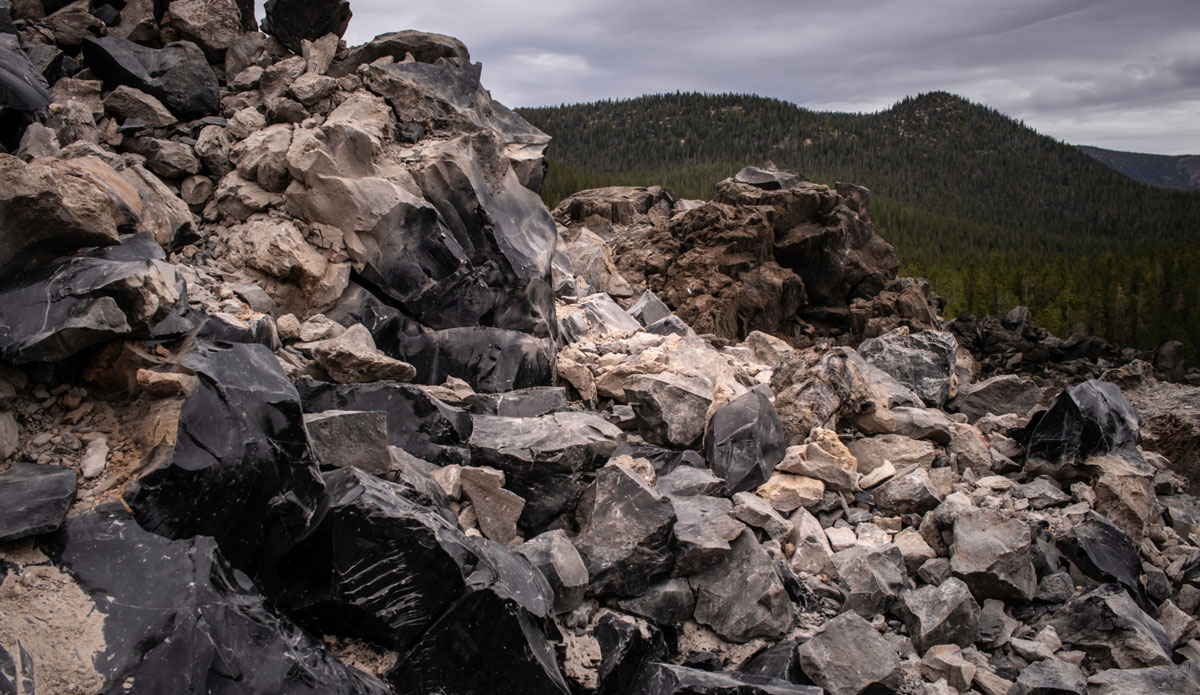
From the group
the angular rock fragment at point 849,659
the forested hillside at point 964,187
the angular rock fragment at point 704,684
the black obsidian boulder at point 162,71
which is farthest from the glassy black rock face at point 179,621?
the forested hillside at point 964,187

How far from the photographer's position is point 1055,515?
25.4 feet

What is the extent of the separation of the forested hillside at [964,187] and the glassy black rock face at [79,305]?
1822 inches

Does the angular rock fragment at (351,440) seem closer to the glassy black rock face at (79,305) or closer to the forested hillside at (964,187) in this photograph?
the glassy black rock face at (79,305)

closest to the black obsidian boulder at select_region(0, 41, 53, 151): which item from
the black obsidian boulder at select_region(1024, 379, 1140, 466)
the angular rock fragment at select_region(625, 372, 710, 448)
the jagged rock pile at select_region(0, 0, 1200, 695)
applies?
the jagged rock pile at select_region(0, 0, 1200, 695)

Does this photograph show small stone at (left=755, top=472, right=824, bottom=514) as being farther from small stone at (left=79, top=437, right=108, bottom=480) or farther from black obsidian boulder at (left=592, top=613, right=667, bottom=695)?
small stone at (left=79, top=437, right=108, bottom=480)

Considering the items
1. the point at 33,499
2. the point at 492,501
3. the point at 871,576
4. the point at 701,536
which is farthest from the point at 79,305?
the point at 871,576

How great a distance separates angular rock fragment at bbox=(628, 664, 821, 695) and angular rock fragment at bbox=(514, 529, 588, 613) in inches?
31.4

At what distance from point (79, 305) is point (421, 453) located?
9.81 ft

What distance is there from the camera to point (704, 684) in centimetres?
504

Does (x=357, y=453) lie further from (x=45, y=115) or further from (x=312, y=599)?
(x=45, y=115)

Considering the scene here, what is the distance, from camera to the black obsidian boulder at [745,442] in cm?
788

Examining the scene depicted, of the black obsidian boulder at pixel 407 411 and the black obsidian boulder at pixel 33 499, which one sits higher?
the black obsidian boulder at pixel 33 499

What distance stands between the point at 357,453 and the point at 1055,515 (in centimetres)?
755

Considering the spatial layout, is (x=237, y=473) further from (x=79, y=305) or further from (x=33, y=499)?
(x=79, y=305)
